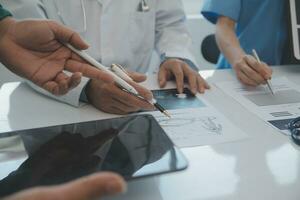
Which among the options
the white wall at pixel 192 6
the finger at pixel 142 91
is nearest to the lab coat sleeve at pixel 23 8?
the finger at pixel 142 91

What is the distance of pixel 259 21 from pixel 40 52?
0.71 m

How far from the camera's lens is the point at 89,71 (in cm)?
60

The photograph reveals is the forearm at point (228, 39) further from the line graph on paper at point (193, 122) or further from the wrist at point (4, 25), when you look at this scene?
the wrist at point (4, 25)

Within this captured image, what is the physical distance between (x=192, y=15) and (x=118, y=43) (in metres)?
1.10

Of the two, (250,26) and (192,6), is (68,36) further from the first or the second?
(192,6)

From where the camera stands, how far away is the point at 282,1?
1.03 meters

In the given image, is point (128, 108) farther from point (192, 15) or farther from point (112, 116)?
point (192, 15)

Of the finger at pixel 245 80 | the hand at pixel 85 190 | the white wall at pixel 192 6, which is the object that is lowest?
the white wall at pixel 192 6

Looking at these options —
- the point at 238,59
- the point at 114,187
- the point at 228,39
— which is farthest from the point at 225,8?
the point at 114,187

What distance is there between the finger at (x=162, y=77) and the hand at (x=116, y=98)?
140 mm

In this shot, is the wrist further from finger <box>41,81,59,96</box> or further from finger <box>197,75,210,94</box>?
finger <box>197,75,210,94</box>

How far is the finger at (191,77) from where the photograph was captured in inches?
30.9

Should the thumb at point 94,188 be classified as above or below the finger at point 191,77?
above

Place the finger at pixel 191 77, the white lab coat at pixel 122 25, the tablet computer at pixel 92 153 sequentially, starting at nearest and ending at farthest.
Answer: the tablet computer at pixel 92 153 < the finger at pixel 191 77 < the white lab coat at pixel 122 25
